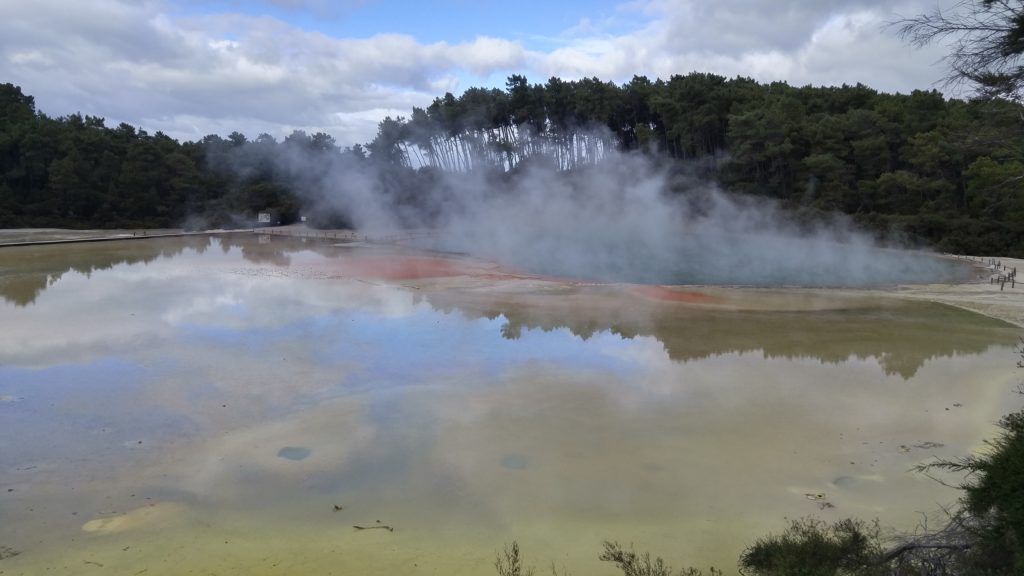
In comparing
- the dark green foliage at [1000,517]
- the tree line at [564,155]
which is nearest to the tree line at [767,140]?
the tree line at [564,155]

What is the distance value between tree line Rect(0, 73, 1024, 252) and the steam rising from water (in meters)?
0.92

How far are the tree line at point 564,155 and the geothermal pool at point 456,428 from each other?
16049mm

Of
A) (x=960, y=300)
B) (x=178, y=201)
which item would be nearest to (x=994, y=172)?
(x=960, y=300)

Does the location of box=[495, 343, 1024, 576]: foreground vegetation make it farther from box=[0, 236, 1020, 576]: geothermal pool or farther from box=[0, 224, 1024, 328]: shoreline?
box=[0, 224, 1024, 328]: shoreline

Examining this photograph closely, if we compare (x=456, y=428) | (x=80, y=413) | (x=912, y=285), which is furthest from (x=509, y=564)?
(x=912, y=285)

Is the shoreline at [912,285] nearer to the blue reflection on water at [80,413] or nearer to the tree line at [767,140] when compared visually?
the tree line at [767,140]

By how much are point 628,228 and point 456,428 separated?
81.2 feet

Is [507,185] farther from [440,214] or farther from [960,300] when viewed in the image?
[960,300]

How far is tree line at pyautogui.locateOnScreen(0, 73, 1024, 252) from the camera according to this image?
27.8 m

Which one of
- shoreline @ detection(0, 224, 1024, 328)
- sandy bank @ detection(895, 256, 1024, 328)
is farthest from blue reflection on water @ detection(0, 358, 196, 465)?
sandy bank @ detection(895, 256, 1024, 328)

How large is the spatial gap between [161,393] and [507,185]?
2972 centimetres

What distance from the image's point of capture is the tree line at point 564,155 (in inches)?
1095

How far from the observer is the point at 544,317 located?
12.7 m

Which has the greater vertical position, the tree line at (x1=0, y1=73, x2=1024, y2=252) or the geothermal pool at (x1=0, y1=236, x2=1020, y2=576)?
the tree line at (x1=0, y1=73, x2=1024, y2=252)
